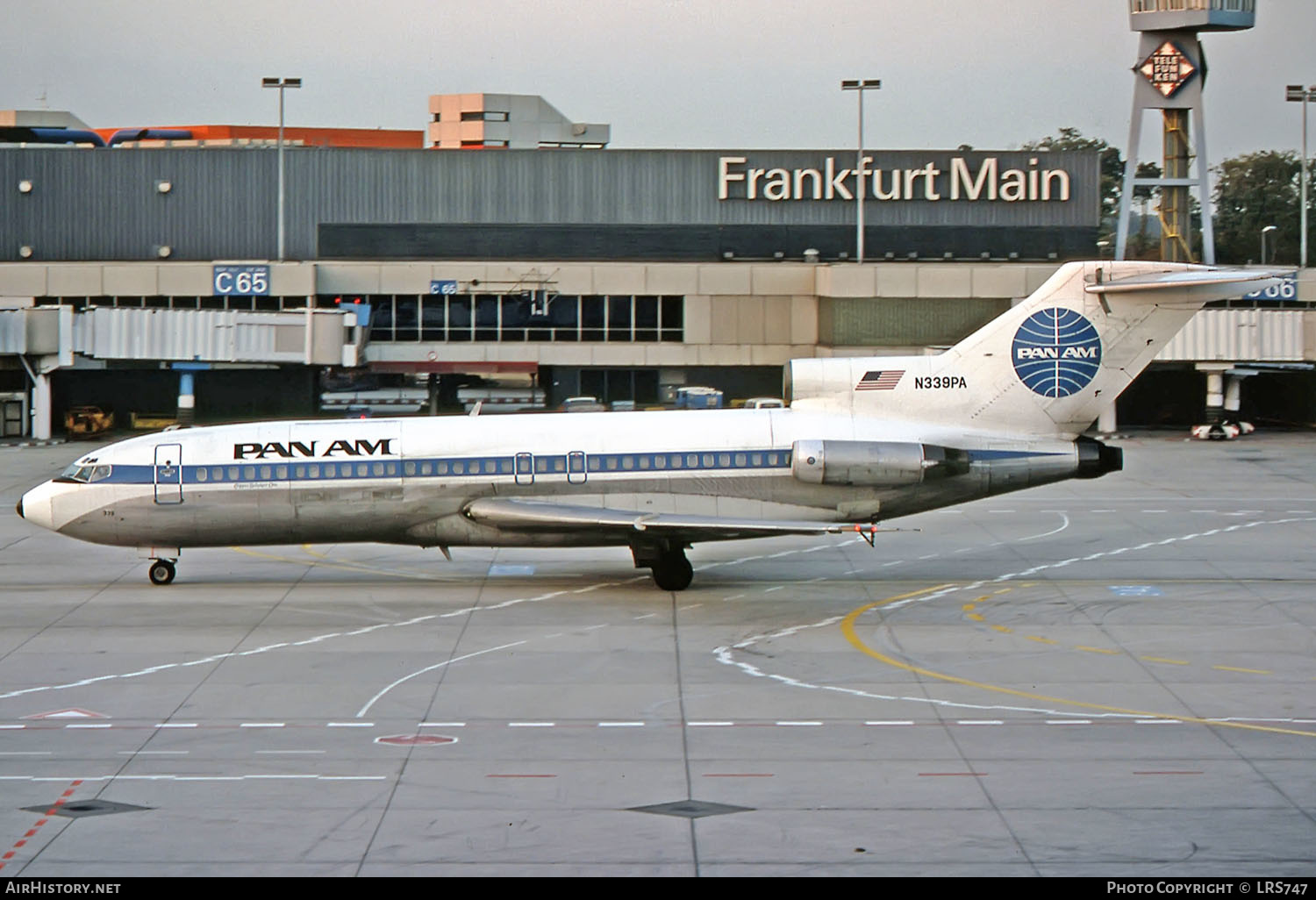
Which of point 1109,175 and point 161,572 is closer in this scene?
point 161,572

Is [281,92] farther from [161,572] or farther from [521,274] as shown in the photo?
[161,572]

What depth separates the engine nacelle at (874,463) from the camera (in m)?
31.6

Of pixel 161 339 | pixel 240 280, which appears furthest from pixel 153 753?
pixel 240 280

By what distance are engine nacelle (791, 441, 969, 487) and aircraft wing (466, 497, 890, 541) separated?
1.01 m

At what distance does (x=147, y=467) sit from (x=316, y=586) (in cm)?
429

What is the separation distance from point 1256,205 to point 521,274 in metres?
85.6

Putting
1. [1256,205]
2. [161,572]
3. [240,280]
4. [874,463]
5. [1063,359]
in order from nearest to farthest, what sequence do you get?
[874,463] → [1063,359] → [161,572] → [240,280] → [1256,205]

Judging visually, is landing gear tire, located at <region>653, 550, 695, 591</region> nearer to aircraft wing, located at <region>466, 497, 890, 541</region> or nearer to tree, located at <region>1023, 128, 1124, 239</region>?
aircraft wing, located at <region>466, 497, 890, 541</region>

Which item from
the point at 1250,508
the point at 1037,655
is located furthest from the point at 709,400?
the point at 1037,655

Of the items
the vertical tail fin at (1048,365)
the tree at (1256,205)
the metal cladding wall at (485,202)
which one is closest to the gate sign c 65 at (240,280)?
the metal cladding wall at (485,202)

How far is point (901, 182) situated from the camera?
73938mm

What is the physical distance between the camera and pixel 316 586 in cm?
3316

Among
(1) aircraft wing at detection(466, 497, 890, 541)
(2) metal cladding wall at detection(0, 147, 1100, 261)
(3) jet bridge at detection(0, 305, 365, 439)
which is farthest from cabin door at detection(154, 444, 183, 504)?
(2) metal cladding wall at detection(0, 147, 1100, 261)

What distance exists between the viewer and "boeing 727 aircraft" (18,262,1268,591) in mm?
31906
